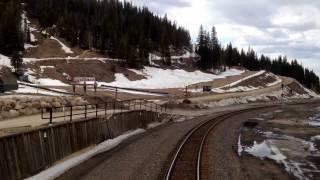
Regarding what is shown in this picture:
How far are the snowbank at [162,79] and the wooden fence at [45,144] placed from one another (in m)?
81.4

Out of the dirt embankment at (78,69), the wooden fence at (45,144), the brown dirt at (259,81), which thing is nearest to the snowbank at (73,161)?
the wooden fence at (45,144)

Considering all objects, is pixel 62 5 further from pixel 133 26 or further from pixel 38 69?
pixel 38 69

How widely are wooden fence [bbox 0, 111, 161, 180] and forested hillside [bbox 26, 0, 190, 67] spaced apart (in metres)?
116

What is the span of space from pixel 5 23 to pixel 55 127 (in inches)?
4329

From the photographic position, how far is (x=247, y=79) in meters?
148

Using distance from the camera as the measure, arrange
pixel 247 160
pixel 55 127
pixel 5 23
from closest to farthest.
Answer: pixel 55 127 → pixel 247 160 → pixel 5 23

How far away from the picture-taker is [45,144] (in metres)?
21.8

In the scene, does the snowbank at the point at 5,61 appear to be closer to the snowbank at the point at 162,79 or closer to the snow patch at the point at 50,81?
the snow patch at the point at 50,81

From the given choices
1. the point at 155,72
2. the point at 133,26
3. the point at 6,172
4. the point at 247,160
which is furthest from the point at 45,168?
the point at 133,26

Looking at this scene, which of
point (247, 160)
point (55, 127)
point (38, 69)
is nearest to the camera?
point (55, 127)

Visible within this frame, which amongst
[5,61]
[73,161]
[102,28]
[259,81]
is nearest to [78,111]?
[73,161]

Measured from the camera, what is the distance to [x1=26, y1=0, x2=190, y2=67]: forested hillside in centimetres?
15275

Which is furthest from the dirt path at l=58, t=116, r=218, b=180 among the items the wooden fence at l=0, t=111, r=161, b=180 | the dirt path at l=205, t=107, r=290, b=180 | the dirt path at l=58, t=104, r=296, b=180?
the dirt path at l=205, t=107, r=290, b=180

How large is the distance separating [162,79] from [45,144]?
11950cm
